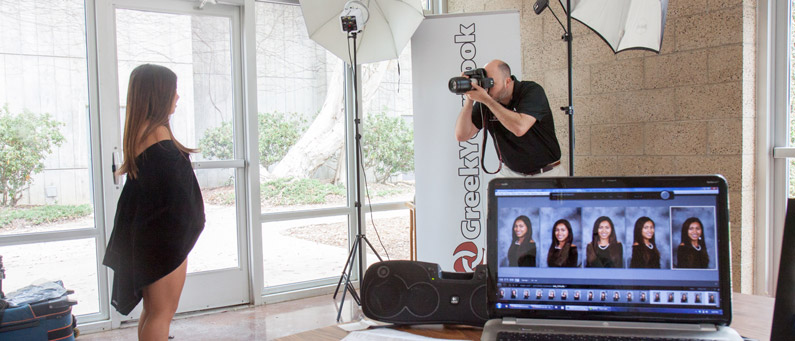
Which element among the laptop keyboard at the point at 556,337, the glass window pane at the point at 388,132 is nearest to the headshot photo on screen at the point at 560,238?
the laptop keyboard at the point at 556,337

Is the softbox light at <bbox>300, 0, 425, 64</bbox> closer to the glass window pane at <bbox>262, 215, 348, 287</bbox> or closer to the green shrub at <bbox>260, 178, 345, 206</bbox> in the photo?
the green shrub at <bbox>260, 178, 345, 206</bbox>

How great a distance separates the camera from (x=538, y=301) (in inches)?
38.3

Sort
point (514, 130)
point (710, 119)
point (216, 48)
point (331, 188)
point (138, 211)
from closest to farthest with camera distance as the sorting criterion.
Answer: point (138, 211), point (514, 130), point (710, 119), point (216, 48), point (331, 188)

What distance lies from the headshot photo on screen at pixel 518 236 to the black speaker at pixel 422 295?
13 centimetres

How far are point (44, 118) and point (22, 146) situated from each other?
194mm

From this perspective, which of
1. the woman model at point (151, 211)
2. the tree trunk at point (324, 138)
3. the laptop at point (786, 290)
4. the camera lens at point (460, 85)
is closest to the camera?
the laptop at point (786, 290)

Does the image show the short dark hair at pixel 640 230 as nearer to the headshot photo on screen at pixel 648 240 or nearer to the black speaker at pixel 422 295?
the headshot photo on screen at pixel 648 240

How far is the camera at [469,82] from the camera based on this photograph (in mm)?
2467

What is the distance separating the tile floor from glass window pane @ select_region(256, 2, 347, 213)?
697 mm

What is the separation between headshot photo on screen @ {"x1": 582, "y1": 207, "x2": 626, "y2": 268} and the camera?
0.95 metres

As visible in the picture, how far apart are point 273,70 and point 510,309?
130 inches

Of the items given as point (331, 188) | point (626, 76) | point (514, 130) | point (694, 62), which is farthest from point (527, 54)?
point (331, 188)

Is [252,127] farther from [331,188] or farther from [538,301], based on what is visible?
[538,301]

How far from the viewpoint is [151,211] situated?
6.95 feet
